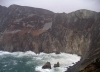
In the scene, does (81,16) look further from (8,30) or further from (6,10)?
(6,10)

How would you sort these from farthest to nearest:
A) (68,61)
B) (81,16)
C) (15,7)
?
(15,7)
(81,16)
(68,61)

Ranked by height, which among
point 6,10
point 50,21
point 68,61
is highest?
point 6,10

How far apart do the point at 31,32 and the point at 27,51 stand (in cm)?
1152

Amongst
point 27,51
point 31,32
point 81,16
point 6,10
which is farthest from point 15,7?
point 81,16

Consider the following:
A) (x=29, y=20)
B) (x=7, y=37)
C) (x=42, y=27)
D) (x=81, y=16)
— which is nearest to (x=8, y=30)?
(x=7, y=37)

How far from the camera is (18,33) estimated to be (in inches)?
3767

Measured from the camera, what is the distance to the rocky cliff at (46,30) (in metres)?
80.2

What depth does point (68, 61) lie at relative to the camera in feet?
216

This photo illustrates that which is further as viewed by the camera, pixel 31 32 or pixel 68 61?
pixel 31 32

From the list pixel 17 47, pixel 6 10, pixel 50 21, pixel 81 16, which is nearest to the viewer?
pixel 81 16

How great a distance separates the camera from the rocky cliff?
8025 cm

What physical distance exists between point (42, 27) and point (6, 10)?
3493 cm

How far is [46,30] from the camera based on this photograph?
91.2m

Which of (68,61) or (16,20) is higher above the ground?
(16,20)
